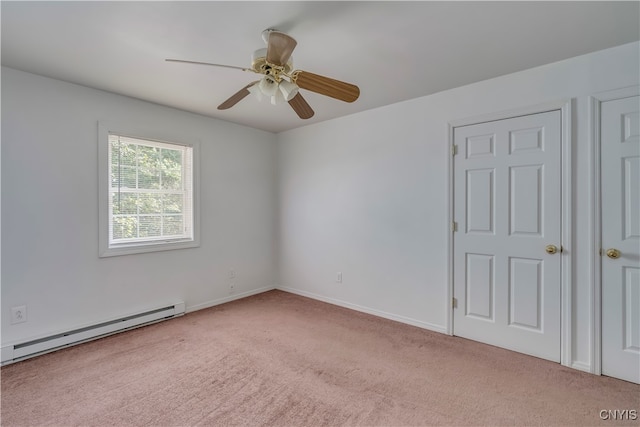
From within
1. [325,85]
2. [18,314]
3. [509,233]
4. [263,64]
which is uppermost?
[263,64]

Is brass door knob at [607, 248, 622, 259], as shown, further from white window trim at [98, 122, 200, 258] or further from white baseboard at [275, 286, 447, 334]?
white window trim at [98, 122, 200, 258]

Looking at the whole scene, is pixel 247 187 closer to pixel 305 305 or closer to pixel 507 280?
pixel 305 305

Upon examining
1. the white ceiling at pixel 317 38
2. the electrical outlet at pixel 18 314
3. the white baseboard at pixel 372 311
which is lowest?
the white baseboard at pixel 372 311

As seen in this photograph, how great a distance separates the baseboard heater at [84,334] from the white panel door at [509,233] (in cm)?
309

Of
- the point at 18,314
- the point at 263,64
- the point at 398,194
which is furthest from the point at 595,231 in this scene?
the point at 18,314

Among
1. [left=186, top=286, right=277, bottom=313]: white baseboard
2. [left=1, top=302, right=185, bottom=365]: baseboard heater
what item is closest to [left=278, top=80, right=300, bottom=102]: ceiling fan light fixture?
[left=1, top=302, right=185, bottom=365]: baseboard heater

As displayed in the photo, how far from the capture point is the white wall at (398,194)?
7.32 feet

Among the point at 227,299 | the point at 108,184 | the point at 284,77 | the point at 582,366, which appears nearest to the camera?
the point at 284,77

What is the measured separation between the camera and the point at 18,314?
2.42 m

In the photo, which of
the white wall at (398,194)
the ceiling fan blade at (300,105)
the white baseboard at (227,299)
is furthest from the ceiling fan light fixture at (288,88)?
the white baseboard at (227,299)

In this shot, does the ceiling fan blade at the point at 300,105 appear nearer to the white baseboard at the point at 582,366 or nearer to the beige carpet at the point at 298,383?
the beige carpet at the point at 298,383

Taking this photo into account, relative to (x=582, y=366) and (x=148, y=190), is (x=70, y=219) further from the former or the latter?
(x=582, y=366)

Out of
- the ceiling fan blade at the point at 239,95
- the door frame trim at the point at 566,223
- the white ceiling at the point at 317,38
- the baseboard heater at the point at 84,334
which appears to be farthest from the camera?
the baseboard heater at the point at 84,334

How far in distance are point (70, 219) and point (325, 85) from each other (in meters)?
2.65
